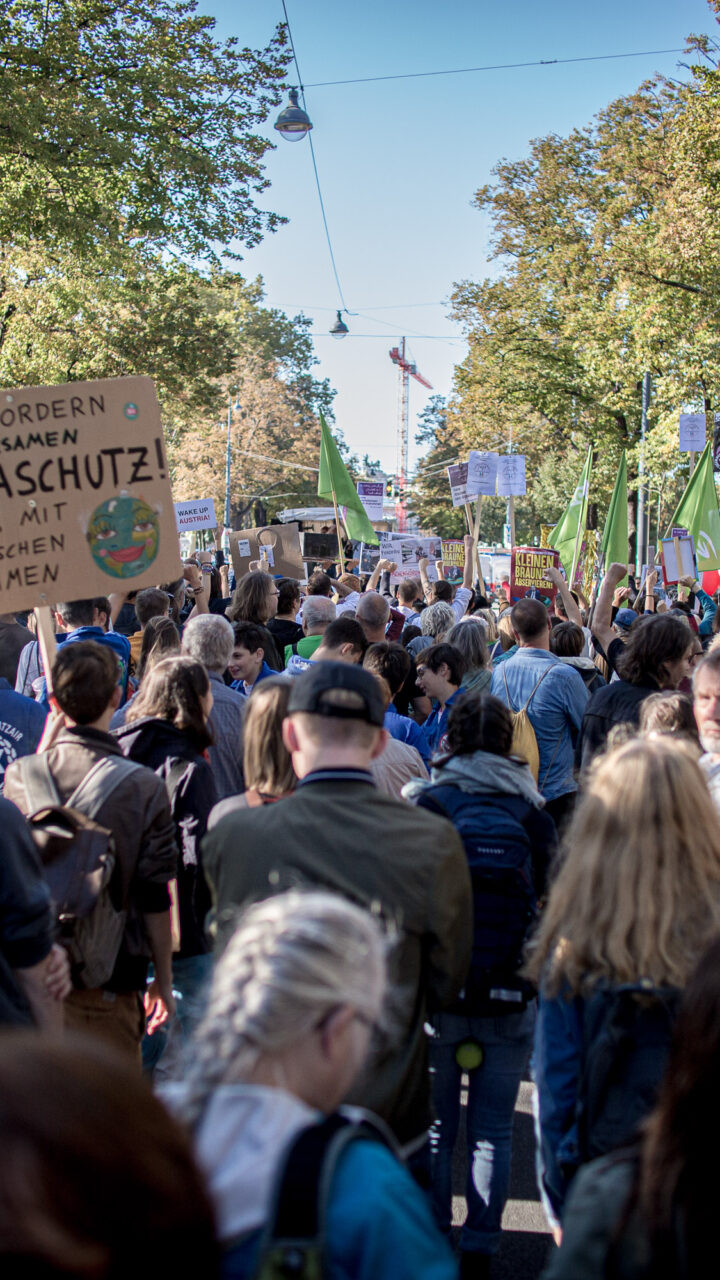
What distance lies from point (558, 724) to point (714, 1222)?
4.55 meters

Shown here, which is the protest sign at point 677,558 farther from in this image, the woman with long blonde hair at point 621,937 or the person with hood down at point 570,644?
the woman with long blonde hair at point 621,937

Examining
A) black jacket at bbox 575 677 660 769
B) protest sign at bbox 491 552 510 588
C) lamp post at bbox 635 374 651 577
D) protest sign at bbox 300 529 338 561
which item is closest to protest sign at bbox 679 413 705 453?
lamp post at bbox 635 374 651 577

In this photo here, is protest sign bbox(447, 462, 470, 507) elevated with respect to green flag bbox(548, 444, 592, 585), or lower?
elevated

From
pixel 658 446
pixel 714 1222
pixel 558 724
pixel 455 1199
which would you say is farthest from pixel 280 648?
pixel 658 446

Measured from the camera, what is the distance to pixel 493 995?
3201 millimetres

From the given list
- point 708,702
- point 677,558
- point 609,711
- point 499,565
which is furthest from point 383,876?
point 499,565

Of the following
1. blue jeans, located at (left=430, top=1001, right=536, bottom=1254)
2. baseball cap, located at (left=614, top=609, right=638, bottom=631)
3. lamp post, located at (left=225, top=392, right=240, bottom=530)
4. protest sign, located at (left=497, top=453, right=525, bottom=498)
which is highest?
lamp post, located at (left=225, top=392, right=240, bottom=530)

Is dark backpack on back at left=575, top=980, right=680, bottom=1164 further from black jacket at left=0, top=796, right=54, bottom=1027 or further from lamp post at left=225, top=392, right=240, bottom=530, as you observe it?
lamp post at left=225, top=392, right=240, bottom=530

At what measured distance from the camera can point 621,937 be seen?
7.41 ft

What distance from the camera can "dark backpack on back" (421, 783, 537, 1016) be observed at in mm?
3211

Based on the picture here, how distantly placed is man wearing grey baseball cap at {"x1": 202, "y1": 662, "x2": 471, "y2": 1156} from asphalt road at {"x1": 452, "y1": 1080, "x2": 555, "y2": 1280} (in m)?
1.31

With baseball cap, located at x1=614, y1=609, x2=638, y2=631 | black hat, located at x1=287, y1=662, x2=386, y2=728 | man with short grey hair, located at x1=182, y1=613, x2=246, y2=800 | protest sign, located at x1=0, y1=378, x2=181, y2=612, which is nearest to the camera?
black hat, located at x1=287, y1=662, x2=386, y2=728

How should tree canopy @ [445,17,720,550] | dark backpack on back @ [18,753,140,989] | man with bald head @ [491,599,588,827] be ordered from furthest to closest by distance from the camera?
tree canopy @ [445,17,720,550] < man with bald head @ [491,599,588,827] < dark backpack on back @ [18,753,140,989]

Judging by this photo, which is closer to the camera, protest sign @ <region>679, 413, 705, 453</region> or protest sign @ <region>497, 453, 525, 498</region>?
protest sign @ <region>497, 453, 525, 498</region>
